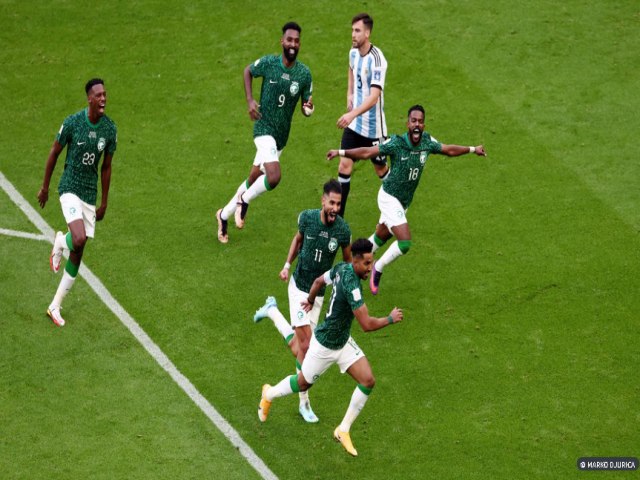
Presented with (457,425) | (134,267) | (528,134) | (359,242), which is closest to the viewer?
(359,242)

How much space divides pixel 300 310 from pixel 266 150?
3623 mm

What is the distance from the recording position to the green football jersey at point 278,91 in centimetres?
1669

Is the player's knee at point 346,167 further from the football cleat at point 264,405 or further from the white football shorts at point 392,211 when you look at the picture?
the football cleat at point 264,405

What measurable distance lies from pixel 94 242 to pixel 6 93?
485 cm

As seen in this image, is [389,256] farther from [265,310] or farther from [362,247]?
[362,247]

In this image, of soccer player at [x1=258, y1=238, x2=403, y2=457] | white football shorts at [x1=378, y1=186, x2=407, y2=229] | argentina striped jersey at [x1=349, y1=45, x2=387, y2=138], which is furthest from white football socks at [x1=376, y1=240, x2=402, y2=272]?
soccer player at [x1=258, y1=238, x2=403, y2=457]

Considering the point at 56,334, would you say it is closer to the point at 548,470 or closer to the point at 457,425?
the point at 457,425

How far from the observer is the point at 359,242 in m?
12.5

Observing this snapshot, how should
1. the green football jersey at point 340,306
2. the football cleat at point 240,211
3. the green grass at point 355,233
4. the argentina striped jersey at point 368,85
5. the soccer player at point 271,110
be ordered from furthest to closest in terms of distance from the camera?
the football cleat at point 240,211
the argentina striped jersey at point 368,85
the soccer player at point 271,110
the green grass at point 355,233
the green football jersey at point 340,306

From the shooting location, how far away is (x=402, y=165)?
15.8 metres

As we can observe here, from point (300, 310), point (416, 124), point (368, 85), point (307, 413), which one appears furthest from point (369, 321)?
point (368, 85)

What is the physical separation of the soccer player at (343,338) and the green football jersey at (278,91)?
408 centimetres

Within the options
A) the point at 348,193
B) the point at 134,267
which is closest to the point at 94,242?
the point at 134,267

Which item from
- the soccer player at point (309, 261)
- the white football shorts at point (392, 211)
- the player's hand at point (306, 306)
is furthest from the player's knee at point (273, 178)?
the player's hand at point (306, 306)
